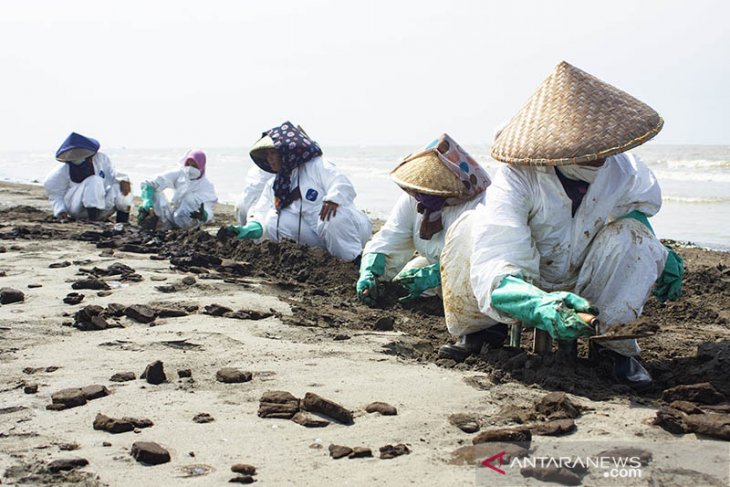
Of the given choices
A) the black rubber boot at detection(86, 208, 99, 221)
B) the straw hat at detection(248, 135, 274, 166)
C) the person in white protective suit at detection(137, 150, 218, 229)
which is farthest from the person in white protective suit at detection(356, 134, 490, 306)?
the black rubber boot at detection(86, 208, 99, 221)

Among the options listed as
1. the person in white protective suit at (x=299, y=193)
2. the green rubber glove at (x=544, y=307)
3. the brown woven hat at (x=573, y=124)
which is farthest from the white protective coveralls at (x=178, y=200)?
the green rubber glove at (x=544, y=307)

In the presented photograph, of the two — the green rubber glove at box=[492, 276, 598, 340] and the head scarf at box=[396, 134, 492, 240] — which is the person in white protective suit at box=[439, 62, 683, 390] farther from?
the head scarf at box=[396, 134, 492, 240]

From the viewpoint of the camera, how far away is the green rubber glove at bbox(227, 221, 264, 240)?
→ 308 inches

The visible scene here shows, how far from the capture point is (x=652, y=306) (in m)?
5.55

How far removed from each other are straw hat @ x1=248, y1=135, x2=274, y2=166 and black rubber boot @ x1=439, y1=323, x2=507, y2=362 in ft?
13.0

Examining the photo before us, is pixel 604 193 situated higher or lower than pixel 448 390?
higher

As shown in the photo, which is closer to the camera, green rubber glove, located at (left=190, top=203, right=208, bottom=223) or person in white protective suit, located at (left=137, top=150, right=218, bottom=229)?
green rubber glove, located at (left=190, top=203, right=208, bottom=223)

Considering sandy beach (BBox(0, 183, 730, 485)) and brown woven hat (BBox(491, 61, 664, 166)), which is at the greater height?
brown woven hat (BBox(491, 61, 664, 166))

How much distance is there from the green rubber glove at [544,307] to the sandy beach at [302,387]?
25cm

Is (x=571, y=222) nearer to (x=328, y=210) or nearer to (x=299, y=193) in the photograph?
(x=328, y=210)

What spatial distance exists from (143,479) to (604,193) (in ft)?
7.29

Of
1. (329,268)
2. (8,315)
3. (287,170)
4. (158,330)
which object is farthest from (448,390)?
(287,170)

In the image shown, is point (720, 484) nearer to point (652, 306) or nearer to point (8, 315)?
point (652, 306)

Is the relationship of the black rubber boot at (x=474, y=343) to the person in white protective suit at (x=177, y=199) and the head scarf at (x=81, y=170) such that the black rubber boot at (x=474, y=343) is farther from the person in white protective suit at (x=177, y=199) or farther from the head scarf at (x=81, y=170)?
the head scarf at (x=81, y=170)
